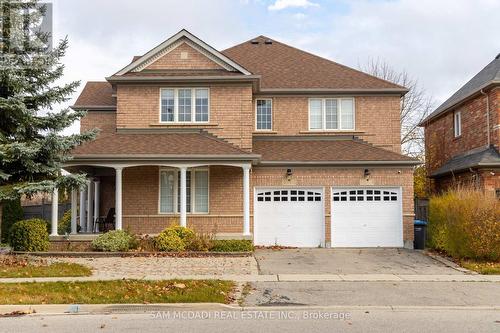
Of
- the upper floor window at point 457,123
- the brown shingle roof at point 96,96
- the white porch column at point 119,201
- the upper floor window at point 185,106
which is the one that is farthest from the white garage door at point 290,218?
the upper floor window at point 457,123

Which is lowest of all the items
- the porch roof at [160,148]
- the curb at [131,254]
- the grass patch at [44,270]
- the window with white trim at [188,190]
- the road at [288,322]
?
the road at [288,322]

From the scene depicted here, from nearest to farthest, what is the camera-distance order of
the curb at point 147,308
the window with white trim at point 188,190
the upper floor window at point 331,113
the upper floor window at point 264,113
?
the curb at point 147,308 → the window with white trim at point 188,190 → the upper floor window at point 331,113 → the upper floor window at point 264,113

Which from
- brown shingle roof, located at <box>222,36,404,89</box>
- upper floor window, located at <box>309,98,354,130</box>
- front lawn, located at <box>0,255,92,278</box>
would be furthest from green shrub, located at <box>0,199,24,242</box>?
upper floor window, located at <box>309,98,354,130</box>

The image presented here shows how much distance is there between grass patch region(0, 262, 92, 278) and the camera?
536 inches

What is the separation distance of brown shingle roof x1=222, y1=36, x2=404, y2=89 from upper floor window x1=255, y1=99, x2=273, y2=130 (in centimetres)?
67

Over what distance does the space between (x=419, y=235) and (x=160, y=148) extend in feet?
32.7

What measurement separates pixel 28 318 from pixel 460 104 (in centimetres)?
2179

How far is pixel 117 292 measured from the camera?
11.3 m

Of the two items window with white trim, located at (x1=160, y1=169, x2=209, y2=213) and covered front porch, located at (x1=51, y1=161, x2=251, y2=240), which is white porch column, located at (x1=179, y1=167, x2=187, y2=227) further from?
window with white trim, located at (x1=160, y1=169, x2=209, y2=213)

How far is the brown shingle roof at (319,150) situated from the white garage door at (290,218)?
1.25 metres

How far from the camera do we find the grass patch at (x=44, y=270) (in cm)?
1361

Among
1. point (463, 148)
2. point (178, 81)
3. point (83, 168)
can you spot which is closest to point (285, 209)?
point (178, 81)

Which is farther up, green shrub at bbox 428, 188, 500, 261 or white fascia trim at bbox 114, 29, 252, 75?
white fascia trim at bbox 114, 29, 252, 75

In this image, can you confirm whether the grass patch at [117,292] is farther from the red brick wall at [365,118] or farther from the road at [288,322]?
the red brick wall at [365,118]
